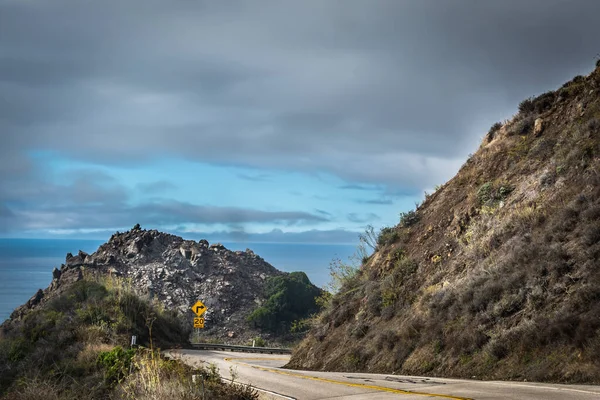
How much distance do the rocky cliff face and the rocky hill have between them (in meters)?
34.5

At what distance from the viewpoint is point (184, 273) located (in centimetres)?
7188

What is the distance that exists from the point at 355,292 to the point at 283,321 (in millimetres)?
38933

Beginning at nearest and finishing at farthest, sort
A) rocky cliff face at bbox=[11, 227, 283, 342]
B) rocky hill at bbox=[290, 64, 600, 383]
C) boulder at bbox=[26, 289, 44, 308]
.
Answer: rocky hill at bbox=[290, 64, 600, 383]
boulder at bbox=[26, 289, 44, 308]
rocky cliff face at bbox=[11, 227, 283, 342]

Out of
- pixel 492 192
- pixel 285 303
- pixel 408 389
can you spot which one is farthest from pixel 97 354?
pixel 285 303

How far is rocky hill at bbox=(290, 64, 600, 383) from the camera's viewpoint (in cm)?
1514

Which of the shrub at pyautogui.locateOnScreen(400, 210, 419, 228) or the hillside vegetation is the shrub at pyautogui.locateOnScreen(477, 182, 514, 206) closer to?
the shrub at pyautogui.locateOnScreen(400, 210, 419, 228)

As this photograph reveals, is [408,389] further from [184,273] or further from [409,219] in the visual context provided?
[184,273]

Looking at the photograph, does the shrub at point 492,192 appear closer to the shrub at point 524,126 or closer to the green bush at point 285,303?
the shrub at point 524,126

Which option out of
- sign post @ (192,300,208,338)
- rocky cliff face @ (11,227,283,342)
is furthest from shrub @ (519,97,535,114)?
rocky cliff face @ (11,227,283,342)

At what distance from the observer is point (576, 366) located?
13.5m

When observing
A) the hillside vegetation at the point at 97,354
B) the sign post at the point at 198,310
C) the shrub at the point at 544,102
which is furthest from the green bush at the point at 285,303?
the shrub at the point at 544,102

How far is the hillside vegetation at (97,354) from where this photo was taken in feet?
41.7

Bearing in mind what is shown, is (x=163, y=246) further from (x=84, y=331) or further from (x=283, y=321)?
(x=84, y=331)

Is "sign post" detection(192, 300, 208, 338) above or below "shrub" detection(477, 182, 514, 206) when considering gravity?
below
